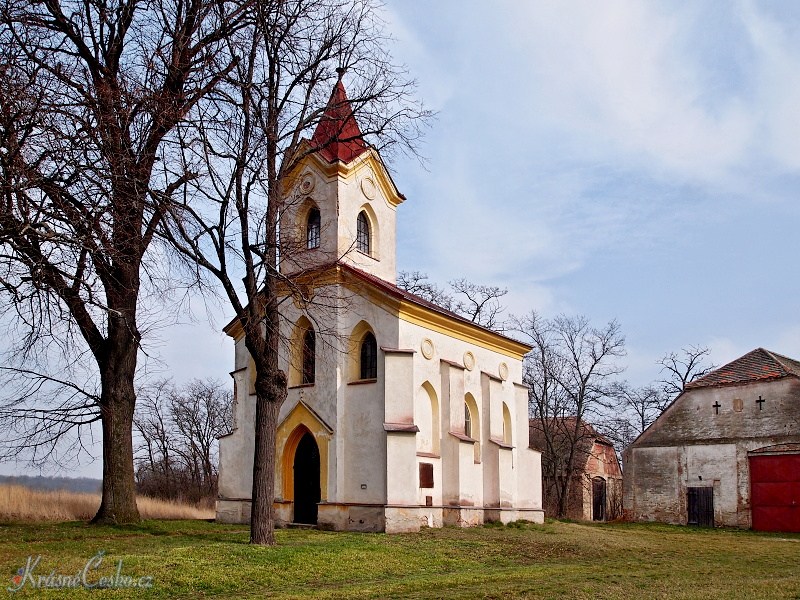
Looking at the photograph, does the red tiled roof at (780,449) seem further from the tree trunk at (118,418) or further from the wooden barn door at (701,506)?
the tree trunk at (118,418)

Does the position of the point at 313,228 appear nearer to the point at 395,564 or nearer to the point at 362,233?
the point at 362,233

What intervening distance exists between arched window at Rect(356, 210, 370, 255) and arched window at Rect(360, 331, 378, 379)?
3.71m

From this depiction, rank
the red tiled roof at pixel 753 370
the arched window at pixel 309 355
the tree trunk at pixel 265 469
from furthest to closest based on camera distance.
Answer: the red tiled roof at pixel 753 370, the arched window at pixel 309 355, the tree trunk at pixel 265 469

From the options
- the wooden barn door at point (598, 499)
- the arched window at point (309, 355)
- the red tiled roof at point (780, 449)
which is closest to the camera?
the arched window at point (309, 355)

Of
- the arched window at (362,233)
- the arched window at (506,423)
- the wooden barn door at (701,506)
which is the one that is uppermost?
the arched window at (362,233)

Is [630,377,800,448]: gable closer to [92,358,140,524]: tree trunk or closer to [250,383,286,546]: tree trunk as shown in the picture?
[250,383,286,546]: tree trunk

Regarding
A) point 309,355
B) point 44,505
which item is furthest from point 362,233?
point 44,505

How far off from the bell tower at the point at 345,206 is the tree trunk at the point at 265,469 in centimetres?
714

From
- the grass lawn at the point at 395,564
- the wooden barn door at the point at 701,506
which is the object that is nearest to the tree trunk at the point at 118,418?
the grass lawn at the point at 395,564

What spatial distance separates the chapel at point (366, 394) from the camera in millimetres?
22672

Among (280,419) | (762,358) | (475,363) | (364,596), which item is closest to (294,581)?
(364,596)

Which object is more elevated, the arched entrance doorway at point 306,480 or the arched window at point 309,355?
the arched window at point 309,355

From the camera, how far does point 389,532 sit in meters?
21.6

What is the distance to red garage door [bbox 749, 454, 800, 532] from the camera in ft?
95.5
